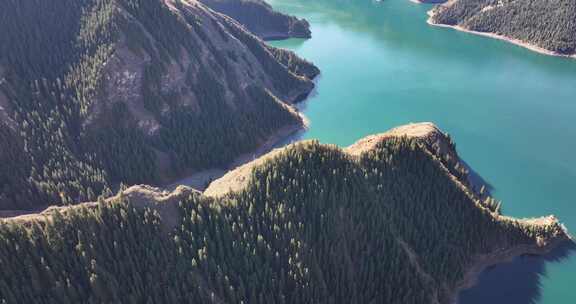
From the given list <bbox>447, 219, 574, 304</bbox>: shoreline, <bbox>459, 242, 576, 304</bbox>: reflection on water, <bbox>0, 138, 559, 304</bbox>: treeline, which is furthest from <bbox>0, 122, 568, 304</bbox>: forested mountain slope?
<bbox>459, 242, 576, 304</bbox>: reflection on water

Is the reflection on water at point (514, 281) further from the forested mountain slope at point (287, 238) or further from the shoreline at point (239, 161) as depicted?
the shoreline at point (239, 161)

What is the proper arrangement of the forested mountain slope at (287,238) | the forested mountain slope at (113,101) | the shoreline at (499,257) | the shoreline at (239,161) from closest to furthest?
the forested mountain slope at (287,238) < the shoreline at (499,257) < the forested mountain slope at (113,101) < the shoreline at (239,161)

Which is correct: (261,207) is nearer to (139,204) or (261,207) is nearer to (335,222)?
(335,222)

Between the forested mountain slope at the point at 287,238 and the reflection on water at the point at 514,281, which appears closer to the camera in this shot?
the forested mountain slope at the point at 287,238

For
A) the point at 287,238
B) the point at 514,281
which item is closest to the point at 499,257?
the point at 514,281

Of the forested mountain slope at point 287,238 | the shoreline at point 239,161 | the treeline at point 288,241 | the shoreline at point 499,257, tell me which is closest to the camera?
the treeline at point 288,241

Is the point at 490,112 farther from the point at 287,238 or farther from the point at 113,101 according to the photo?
the point at 113,101

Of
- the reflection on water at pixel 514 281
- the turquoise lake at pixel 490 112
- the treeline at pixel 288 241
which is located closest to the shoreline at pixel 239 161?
the turquoise lake at pixel 490 112
